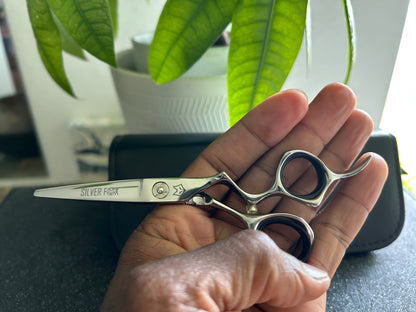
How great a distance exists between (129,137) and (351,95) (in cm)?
26

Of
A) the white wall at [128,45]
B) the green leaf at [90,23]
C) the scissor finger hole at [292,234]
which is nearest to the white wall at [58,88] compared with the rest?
the white wall at [128,45]

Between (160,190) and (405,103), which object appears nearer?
(160,190)

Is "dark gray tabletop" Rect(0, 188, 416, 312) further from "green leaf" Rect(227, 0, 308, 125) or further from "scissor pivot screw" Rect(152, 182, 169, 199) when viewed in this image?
"green leaf" Rect(227, 0, 308, 125)

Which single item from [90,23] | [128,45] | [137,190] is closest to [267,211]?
[137,190]

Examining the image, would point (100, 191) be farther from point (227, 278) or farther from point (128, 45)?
point (128, 45)

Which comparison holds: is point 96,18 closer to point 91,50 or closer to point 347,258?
point 91,50

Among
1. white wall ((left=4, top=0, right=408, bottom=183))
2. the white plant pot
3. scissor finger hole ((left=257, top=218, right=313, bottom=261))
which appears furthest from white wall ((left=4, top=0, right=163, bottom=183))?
A: scissor finger hole ((left=257, top=218, right=313, bottom=261))

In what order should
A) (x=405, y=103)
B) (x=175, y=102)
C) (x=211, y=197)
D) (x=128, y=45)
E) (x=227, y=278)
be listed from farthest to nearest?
(x=128, y=45) < (x=405, y=103) < (x=175, y=102) < (x=211, y=197) < (x=227, y=278)

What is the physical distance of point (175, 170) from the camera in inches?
18.8

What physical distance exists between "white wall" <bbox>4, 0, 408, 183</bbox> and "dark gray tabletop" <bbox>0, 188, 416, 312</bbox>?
20 centimetres

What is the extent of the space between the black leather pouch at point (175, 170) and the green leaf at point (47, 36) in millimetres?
103

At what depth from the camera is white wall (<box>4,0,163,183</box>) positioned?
0.72 metres

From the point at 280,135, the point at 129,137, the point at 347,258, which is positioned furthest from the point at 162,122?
the point at 347,258

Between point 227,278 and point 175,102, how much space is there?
26 cm
